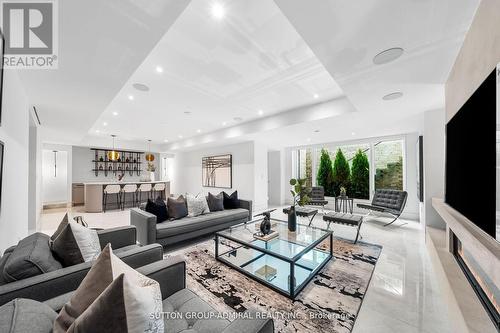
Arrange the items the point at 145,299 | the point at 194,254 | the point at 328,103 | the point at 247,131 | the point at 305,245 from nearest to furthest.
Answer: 1. the point at 145,299
2. the point at 305,245
3. the point at 194,254
4. the point at 328,103
5. the point at 247,131

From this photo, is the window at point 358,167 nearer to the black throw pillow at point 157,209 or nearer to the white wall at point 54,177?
the black throw pillow at point 157,209

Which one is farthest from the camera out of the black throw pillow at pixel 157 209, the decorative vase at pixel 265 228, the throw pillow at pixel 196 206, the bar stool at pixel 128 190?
the bar stool at pixel 128 190

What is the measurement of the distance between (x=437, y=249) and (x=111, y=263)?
350 cm

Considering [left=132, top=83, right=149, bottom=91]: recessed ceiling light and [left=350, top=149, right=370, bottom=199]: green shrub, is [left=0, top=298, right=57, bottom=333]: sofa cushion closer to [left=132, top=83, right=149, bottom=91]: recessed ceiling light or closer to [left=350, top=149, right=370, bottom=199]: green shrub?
[left=132, top=83, right=149, bottom=91]: recessed ceiling light

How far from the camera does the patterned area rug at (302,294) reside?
65.5 inches

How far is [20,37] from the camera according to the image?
5.51 feet

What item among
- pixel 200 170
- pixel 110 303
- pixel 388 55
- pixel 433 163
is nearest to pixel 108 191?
pixel 200 170

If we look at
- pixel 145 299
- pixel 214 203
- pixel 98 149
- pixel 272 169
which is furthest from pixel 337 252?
pixel 98 149

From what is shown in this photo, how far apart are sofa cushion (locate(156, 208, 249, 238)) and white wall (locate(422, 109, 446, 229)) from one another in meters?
3.39

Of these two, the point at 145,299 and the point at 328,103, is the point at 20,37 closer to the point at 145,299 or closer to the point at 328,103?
the point at 145,299

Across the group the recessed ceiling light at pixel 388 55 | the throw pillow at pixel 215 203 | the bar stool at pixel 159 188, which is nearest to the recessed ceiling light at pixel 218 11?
the recessed ceiling light at pixel 388 55

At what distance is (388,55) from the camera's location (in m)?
1.93

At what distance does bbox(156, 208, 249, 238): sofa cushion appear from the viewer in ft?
9.70

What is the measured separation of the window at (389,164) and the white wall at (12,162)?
7452 mm
